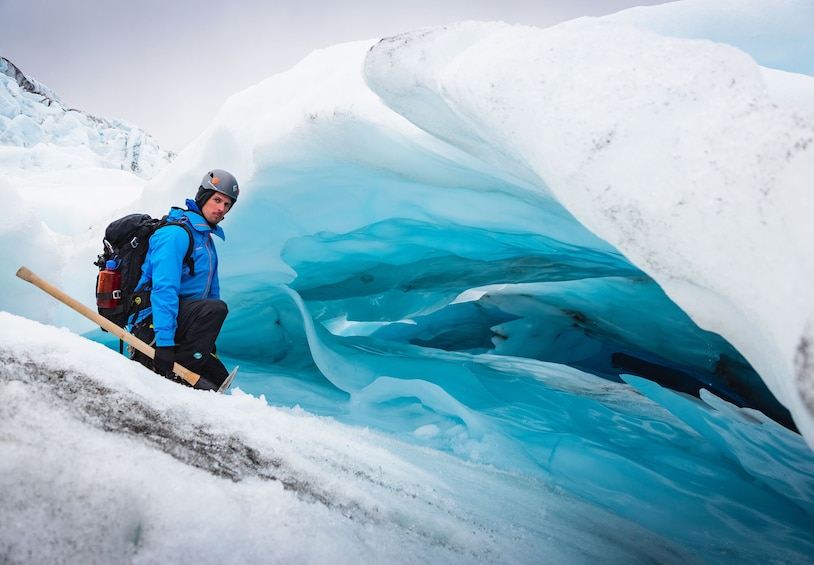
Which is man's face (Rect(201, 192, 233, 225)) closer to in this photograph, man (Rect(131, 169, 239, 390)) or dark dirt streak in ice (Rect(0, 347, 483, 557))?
man (Rect(131, 169, 239, 390))

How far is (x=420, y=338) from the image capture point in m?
7.98

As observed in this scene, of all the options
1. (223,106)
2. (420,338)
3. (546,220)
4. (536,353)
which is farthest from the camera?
(420,338)

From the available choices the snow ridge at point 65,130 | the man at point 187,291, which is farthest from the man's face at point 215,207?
the snow ridge at point 65,130

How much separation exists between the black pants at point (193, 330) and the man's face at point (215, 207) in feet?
1.31

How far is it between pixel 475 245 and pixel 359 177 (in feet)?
4.88

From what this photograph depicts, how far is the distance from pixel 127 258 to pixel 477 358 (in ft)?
12.6

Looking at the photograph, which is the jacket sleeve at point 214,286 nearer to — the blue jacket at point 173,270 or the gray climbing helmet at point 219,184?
the blue jacket at point 173,270

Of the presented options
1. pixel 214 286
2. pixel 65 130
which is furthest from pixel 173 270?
pixel 65 130

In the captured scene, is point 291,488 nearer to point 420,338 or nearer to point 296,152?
point 296,152

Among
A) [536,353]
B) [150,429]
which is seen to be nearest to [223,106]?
[150,429]

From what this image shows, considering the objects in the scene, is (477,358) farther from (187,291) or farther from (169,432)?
(169,432)

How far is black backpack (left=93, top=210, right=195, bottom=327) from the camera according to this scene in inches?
89.8

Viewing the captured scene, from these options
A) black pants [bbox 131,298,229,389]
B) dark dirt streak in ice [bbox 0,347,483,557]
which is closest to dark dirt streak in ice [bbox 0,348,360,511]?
dark dirt streak in ice [bbox 0,347,483,557]

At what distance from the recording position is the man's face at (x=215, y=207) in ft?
7.86
